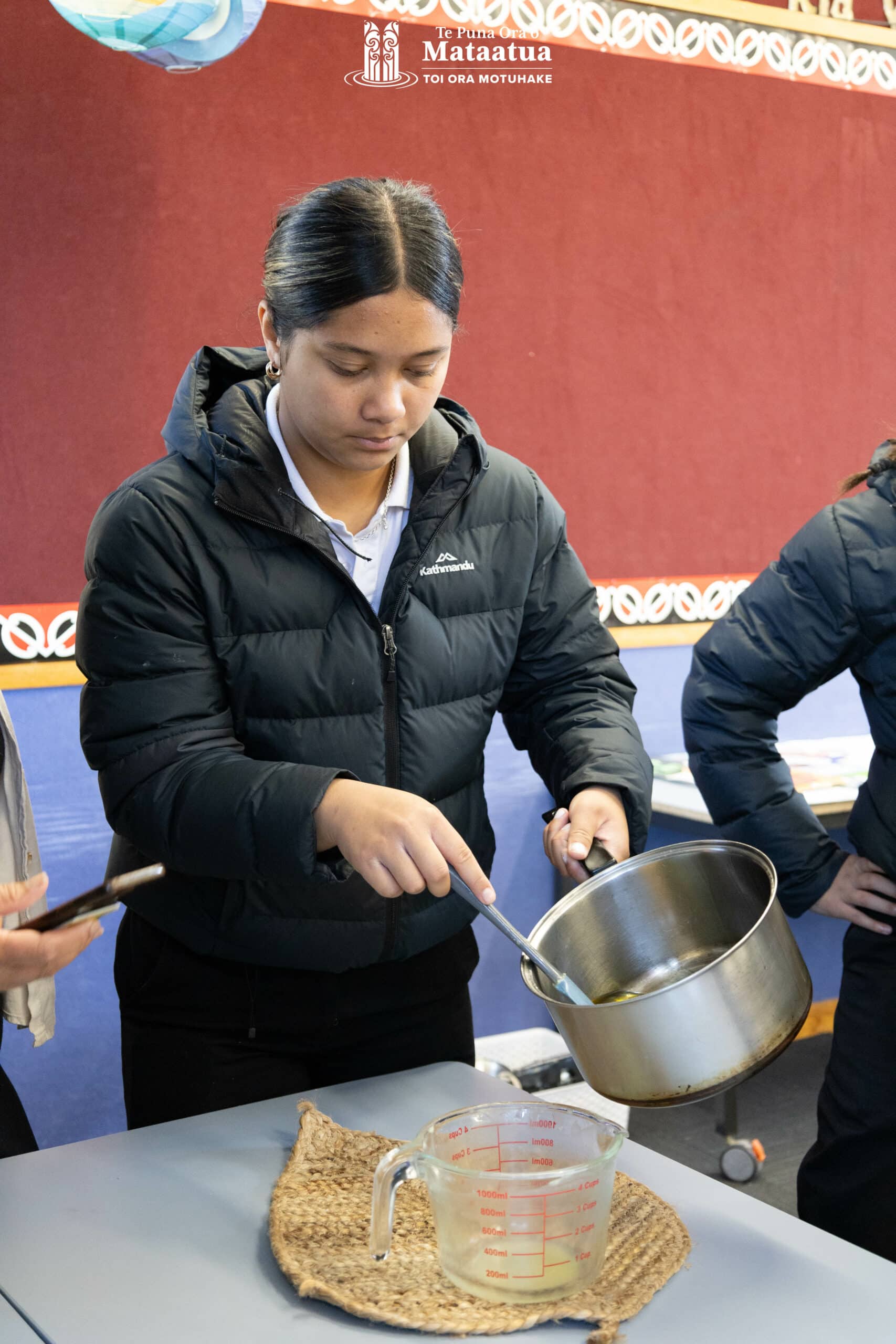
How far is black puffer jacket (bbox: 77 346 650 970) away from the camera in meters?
1.25

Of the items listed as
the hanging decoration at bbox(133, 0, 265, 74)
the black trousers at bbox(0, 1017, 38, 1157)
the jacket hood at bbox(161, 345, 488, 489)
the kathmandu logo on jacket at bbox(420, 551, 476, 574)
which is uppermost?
the hanging decoration at bbox(133, 0, 265, 74)

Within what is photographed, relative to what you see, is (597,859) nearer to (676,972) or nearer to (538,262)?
(676,972)

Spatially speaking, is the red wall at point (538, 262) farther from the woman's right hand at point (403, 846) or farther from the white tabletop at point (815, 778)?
the woman's right hand at point (403, 846)

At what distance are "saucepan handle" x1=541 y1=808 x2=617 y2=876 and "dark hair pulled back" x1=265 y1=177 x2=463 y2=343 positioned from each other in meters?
0.53

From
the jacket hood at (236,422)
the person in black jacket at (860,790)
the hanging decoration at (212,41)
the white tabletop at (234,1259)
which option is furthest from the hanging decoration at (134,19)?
the white tabletop at (234,1259)

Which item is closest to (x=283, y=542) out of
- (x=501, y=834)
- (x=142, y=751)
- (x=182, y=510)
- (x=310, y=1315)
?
(x=182, y=510)

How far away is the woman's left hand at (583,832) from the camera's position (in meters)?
1.24

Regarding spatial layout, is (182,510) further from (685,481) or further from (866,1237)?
(685,481)

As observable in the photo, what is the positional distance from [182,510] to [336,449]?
17cm

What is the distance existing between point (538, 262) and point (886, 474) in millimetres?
1402

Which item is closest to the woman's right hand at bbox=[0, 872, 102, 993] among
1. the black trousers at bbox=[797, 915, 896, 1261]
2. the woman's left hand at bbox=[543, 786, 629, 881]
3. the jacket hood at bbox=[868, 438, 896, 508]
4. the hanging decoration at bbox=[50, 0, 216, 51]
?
the woman's left hand at bbox=[543, 786, 629, 881]

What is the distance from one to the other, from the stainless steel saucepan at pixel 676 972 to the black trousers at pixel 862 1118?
0.39 meters

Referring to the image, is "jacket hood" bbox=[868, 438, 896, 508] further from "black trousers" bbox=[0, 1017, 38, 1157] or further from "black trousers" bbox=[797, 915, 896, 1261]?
"black trousers" bbox=[0, 1017, 38, 1157]

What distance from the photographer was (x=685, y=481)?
3020 mm
